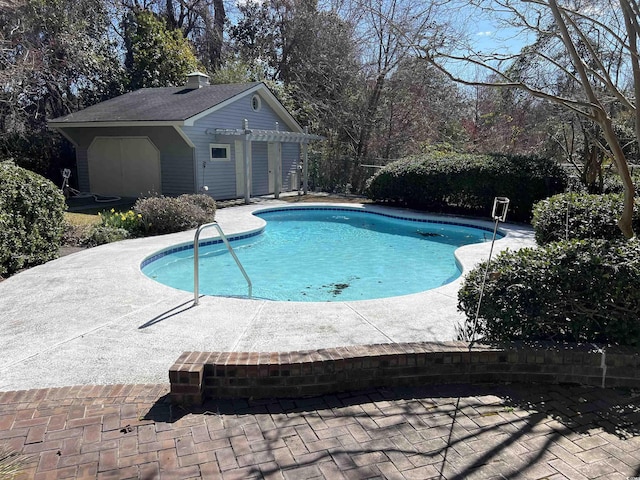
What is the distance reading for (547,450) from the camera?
8.89 feet

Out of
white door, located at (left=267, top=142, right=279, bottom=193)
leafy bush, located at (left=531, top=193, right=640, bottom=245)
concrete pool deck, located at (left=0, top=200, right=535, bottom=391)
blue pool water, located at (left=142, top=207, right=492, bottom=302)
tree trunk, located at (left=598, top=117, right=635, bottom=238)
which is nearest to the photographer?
concrete pool deck, located at (left=0, top=200, right=535, bottom=391)

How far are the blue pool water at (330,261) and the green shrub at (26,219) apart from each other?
1.69 meters

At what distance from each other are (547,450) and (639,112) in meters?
3.03

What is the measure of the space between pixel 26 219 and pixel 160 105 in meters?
10.3

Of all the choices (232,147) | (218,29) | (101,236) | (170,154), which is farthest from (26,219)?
(218,29)

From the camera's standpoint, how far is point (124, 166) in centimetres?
1697

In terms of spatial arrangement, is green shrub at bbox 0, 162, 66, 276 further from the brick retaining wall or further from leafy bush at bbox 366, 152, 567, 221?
leafy bush at bbox 366, 152, 567, 221

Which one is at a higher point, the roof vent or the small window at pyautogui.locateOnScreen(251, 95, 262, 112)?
the roof vent

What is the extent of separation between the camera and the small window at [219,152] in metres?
16.3

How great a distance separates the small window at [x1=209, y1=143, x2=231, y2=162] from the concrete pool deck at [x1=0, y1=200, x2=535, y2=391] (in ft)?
33.2

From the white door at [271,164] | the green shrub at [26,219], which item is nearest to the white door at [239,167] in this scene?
the white door at [271,164]

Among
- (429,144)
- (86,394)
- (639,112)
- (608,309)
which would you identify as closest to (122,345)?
(86,394)

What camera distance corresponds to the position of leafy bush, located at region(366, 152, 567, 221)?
12.7 metres

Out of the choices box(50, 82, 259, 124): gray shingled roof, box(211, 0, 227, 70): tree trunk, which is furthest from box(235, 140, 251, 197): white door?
box(211, 0, 227, 70): tree trunk
